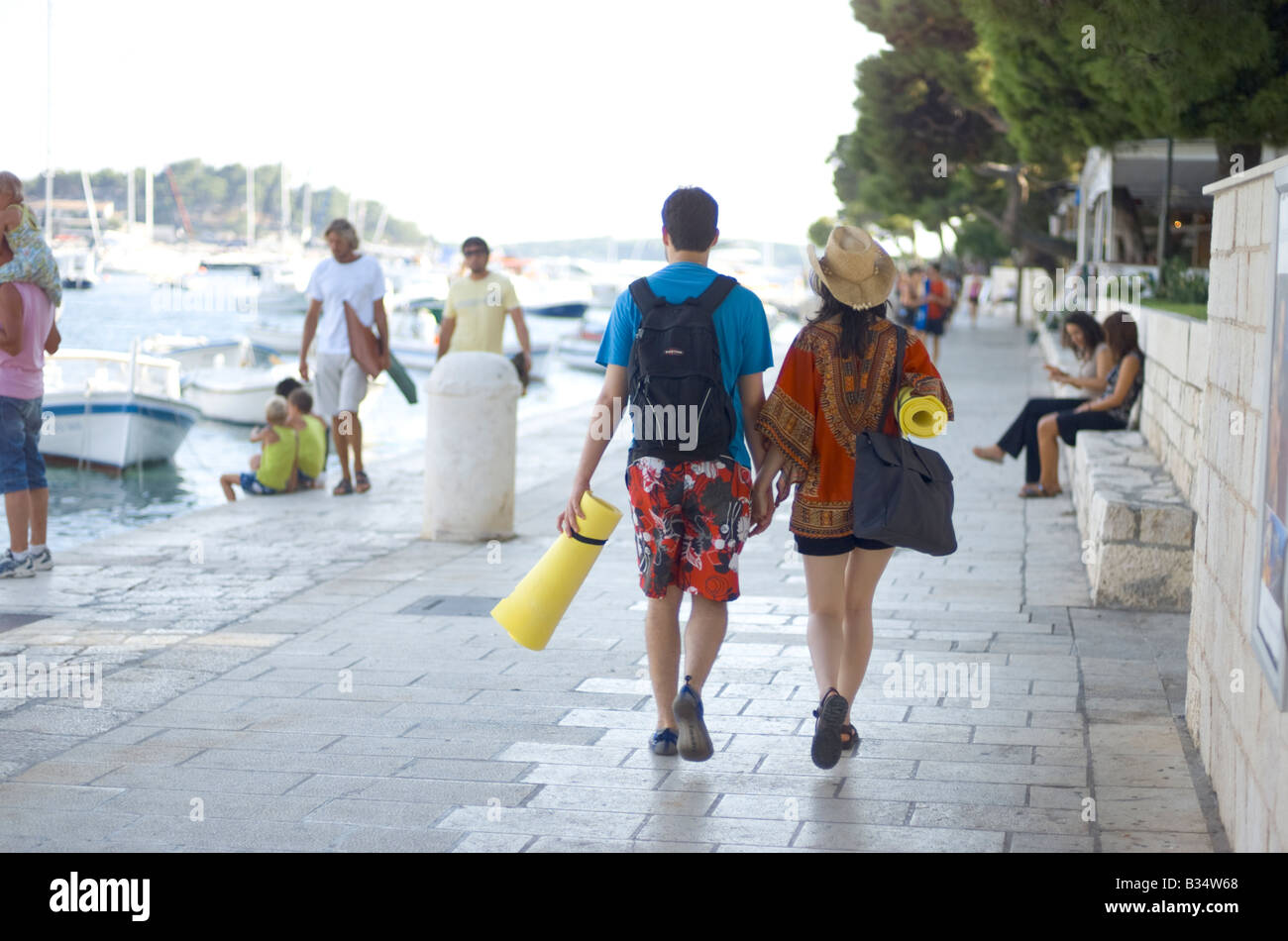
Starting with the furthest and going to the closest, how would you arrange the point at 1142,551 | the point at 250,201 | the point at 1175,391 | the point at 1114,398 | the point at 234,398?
the point at 250,201 < the point at 234,398 < the point at 1114,398 < the point at 1175,391 < the point at 1142,551

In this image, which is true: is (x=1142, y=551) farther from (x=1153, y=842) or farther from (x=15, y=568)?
(x=15, y=568)

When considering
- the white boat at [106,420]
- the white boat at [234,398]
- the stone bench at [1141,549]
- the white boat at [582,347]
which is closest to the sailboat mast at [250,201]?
the white boat at [582,347]

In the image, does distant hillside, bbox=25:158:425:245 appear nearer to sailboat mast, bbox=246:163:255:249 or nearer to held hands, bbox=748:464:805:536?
sailboat mast, bbox=246:163:255:249

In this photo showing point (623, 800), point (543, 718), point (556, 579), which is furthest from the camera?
point (543, 718)

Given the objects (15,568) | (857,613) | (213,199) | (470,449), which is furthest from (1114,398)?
(213,199)

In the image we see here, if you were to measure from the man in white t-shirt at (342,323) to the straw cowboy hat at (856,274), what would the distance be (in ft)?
20.8

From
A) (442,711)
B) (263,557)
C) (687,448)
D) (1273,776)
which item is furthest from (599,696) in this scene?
(263,557)

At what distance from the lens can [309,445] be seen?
11.2 m

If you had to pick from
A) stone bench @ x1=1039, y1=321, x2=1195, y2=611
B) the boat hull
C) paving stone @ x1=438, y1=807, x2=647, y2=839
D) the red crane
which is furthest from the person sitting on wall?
the red crane

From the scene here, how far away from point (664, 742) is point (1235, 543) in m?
1.84

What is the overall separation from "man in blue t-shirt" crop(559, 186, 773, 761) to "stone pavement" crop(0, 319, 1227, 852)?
401mm

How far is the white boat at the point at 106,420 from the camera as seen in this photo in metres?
18.9

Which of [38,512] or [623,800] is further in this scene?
[38,512]
